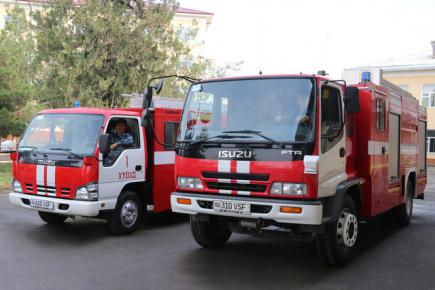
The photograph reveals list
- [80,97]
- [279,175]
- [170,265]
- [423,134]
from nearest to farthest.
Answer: [279,175] → [170,265] → [423,134] → [80,97]

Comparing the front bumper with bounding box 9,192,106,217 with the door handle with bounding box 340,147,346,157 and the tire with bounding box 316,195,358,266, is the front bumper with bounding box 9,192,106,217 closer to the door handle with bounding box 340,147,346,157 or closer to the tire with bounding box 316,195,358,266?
the tire with bounding box 316,195,358,266

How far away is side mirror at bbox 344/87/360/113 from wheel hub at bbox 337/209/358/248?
1.33 meters

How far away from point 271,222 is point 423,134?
20.7ft

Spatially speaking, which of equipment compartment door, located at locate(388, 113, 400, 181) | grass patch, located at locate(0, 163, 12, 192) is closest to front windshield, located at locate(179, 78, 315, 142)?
equipment compartment door, located at locate(388, 113, 400, 181)

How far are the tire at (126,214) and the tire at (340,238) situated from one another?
332 centimetres

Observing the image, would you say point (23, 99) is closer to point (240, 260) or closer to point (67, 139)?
point (67, 139)

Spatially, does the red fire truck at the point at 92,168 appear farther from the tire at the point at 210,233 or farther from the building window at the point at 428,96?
the building window at the point at 428,96

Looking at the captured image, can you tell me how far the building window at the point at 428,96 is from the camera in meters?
38.2

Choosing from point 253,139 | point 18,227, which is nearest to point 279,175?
point 253,139

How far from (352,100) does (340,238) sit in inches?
70.0

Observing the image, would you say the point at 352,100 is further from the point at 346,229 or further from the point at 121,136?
the point at 121,136

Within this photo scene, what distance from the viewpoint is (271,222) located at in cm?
589

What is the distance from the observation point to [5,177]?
52.5 feet

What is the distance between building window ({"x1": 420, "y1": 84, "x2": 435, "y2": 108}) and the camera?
38231 mm
